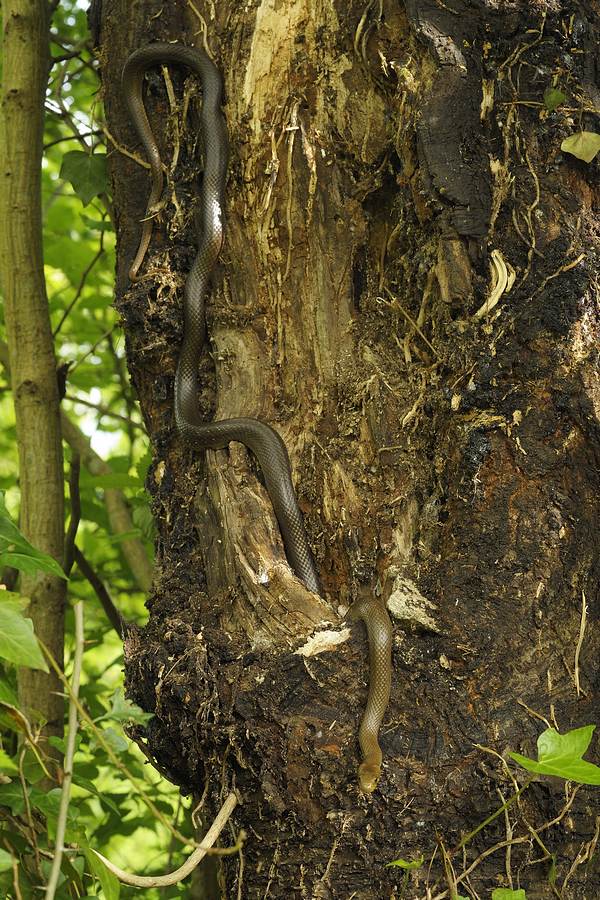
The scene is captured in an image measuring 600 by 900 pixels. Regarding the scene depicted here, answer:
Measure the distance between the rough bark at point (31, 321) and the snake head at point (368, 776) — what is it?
133cm

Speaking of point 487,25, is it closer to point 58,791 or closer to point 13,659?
point 13,659

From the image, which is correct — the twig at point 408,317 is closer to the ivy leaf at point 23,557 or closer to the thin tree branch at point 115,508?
the ivy leaf at point 23,557

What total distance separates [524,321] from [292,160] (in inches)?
28.8

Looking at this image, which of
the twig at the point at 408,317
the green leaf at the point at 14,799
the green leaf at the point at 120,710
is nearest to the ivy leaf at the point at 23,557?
the green leaf at the point at 120,710

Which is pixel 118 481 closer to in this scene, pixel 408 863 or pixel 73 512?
pixel 73 512

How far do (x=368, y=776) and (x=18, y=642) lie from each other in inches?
30.7

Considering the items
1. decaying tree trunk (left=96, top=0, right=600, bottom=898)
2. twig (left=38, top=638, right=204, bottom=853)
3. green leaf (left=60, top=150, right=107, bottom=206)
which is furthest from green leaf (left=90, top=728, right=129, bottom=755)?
green leaf (left=60, top=150, right=107, bottom=206)

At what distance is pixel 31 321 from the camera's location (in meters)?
2.68

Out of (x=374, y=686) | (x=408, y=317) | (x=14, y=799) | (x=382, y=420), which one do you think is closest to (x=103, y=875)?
(x=14, y=799)

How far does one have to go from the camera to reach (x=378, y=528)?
1979 millimetres

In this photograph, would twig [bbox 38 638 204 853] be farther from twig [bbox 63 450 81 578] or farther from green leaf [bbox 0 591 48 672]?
twig [bbox 63 450 81 578]

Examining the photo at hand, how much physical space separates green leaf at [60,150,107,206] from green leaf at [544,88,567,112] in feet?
4.85

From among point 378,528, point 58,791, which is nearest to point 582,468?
point 378,528

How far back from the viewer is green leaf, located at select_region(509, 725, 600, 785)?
1.31m
